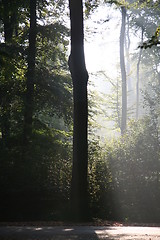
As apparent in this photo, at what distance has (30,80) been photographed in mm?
15961

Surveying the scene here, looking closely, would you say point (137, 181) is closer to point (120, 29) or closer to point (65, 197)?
point (65, 197)

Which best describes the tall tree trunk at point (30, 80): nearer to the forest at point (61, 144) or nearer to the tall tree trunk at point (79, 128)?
the forest at point (61, 144)

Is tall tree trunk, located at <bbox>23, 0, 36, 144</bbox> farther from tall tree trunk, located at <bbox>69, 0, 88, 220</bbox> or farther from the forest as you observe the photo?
tall tree trunk, located at <bbox>69, 0, 88, 220</bbox>

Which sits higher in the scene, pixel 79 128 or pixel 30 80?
pixel 30 80

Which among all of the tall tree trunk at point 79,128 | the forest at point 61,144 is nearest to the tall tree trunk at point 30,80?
the forest at point 61,144

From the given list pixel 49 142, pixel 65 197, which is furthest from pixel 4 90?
pixel 65 197

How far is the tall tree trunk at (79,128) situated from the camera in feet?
40.5

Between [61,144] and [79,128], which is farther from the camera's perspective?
[61,144]

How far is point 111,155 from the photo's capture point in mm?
17359

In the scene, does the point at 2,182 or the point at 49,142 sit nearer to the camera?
the point at 2,182

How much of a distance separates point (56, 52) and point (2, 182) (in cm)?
778

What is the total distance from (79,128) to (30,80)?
4.84 meters

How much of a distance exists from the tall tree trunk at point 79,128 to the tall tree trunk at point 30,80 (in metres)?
3.25

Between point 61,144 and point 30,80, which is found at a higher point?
point 30,80
